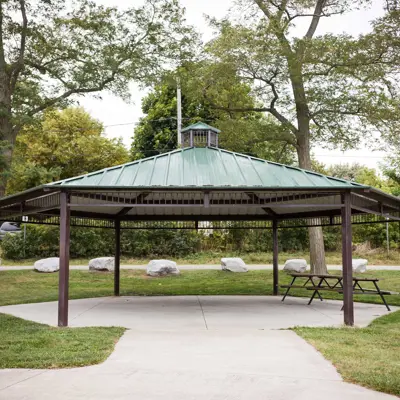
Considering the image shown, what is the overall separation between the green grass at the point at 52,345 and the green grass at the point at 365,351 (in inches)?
118

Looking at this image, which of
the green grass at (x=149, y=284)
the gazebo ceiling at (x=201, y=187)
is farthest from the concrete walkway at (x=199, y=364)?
the green grass at (x=149, y=284)

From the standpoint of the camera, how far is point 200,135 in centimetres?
1317

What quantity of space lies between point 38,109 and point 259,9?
8869 mm

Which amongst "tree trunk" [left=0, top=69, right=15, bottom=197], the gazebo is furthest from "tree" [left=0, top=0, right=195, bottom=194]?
the gazebo

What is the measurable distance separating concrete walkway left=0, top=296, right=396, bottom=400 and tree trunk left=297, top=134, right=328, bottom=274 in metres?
6.67

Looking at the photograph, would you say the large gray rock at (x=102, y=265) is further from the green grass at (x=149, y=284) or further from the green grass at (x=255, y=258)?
the green grass at (x=255, y=258)

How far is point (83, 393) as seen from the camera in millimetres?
5250

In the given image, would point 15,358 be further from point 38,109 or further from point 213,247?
point 213,247

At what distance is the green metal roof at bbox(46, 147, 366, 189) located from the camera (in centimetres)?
991

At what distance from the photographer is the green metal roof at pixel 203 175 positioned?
9907 mm

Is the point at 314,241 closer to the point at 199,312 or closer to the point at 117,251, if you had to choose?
the point at 117,251

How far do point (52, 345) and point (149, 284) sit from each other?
11331 mm

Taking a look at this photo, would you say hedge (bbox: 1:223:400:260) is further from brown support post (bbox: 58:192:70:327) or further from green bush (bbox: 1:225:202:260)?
brown support post (bbox: 58:192:70:327)

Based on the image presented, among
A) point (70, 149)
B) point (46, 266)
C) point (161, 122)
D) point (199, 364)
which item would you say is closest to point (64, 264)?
point (199, 364)
